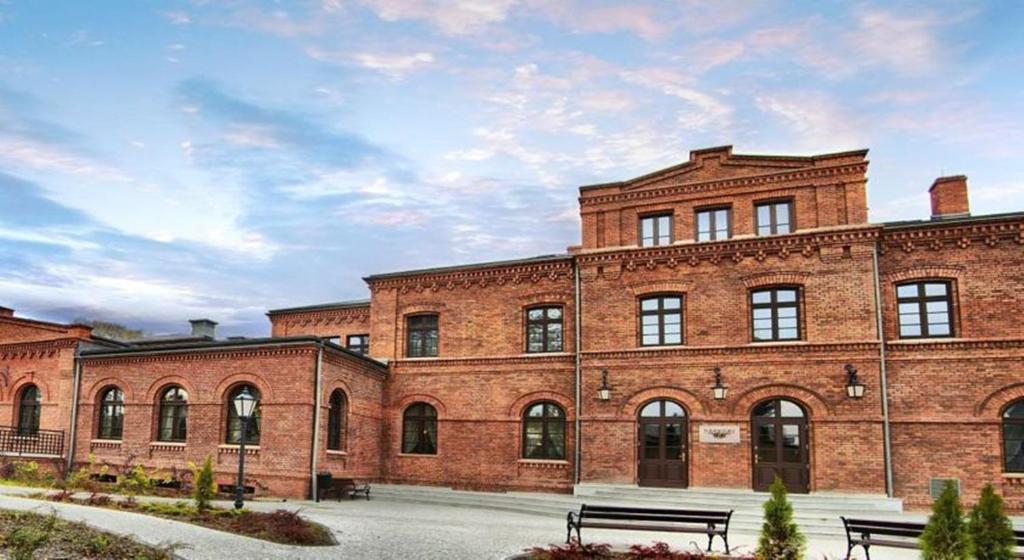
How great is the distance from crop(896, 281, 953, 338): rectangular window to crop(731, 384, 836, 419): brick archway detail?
8.92 feet

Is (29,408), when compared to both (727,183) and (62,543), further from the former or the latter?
(727,183)

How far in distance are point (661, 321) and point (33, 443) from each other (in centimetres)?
1935

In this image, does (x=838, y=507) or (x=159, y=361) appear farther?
(x=159, y=361)

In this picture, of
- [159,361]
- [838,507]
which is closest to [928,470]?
[838,507]

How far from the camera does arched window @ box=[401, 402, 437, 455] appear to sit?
77.3 feet

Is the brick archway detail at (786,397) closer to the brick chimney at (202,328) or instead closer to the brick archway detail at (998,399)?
the brick archway detail at (998,399)

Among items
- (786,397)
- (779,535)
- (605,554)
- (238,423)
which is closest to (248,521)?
(605,554)

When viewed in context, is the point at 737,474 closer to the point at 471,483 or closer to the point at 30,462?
the point at 471,483

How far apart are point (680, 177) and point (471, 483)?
35.3 feet

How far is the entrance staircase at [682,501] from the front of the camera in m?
17.0

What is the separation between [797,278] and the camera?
65.5 feet

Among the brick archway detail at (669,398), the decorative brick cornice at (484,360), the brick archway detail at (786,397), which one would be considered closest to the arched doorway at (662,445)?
the brick archway detail at (669,398)

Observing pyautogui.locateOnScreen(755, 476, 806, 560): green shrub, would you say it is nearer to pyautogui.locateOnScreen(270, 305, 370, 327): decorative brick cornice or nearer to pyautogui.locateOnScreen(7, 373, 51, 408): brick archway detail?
pyautogui.locateOnScreen(270, 305, 370, 327): decorative brick cornice

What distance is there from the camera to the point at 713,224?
21281 millimetres
